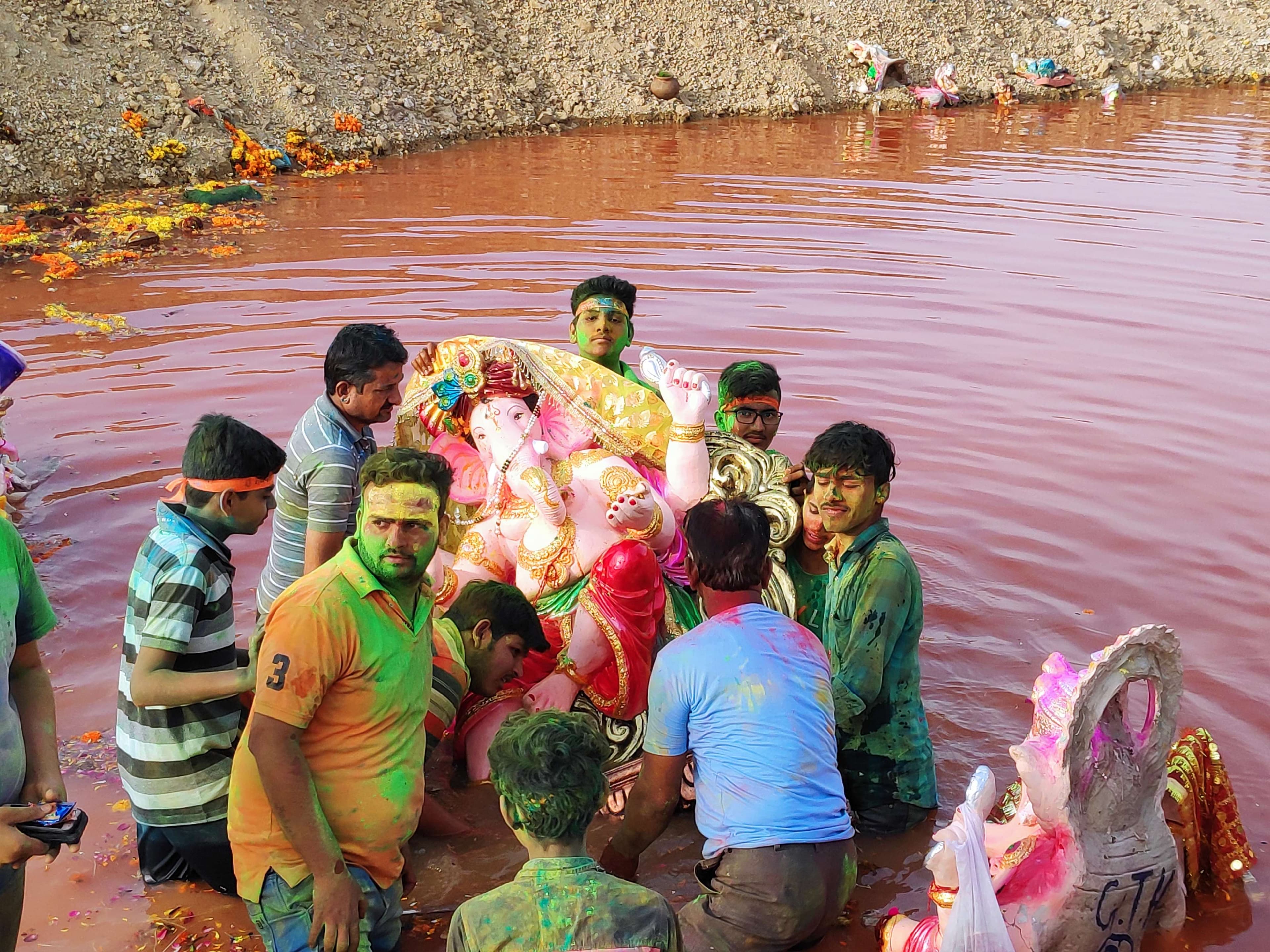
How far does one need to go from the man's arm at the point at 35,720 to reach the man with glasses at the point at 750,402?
288 centimetres

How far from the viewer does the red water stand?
5.22m

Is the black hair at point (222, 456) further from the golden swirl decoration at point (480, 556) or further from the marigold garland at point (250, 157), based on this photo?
the marigold garland at point (250, 157)

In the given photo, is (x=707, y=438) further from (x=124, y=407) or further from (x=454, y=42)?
(x=454, y=42)

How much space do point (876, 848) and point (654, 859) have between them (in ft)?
2.69

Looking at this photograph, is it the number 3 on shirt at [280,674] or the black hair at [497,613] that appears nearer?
the number 3 on shirt at [280,674]

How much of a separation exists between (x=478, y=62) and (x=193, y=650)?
20.5 meters

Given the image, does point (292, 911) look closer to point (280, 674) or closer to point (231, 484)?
point (280, 674)

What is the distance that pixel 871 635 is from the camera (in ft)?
12.8

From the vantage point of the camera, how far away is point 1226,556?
22.1ft

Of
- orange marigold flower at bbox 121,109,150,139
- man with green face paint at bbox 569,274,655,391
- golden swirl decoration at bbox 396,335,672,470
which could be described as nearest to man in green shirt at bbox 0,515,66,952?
golden swirl decoration at bbox 396,335,672,470

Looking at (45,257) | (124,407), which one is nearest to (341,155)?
(45,257)

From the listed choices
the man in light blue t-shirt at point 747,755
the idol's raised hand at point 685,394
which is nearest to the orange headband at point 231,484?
the man in light blue t-shirt at point 747,755

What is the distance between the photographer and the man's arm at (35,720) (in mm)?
2928

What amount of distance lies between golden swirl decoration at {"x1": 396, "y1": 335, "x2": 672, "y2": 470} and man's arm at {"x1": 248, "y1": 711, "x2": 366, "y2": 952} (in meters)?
2.18
